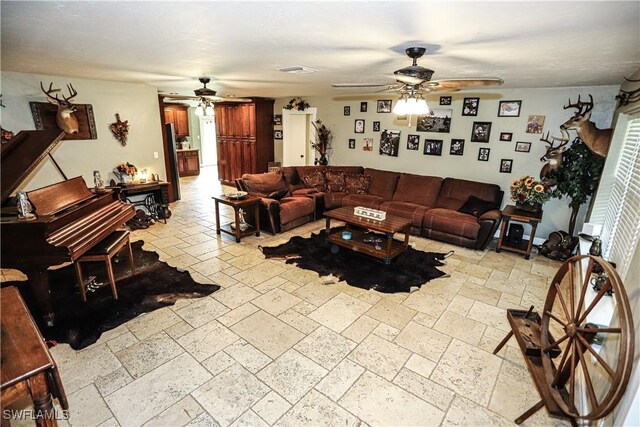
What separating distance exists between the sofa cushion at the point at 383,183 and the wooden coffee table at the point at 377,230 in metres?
1.55

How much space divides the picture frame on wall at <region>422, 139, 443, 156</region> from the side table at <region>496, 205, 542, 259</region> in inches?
63.2

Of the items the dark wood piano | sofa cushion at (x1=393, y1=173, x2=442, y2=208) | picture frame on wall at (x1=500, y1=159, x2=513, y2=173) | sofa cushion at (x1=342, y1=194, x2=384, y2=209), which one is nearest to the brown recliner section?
sofa cushion at (x1=342, y1=194, x2=384, y2=209)

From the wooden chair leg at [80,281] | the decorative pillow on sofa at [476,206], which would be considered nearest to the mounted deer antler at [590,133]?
the decorative pillow on sofa at [476,206]

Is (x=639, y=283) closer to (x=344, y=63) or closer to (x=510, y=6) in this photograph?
(x=510, y=6)

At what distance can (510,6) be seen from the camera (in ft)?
4.99

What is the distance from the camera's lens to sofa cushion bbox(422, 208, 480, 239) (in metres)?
4.64

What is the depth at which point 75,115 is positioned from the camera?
15.3 feet

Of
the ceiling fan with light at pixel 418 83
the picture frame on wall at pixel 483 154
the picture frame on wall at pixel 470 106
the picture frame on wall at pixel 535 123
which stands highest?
the picture frame on wall at pixel 470 106

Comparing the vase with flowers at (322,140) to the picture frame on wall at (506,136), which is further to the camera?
the vase with flowers at (322,140)

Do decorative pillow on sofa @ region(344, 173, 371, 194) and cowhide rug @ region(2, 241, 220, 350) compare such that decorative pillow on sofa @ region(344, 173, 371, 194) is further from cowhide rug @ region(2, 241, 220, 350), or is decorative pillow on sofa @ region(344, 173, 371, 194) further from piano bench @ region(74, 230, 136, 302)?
piano bench @ region(74, 230, 136, 302)

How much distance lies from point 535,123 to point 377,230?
3.07 m

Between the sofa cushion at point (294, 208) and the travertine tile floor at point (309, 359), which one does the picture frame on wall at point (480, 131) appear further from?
the sofa cushion at point (294, 208)

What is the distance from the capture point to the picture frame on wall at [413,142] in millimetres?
5906

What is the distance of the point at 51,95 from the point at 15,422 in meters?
4.30
